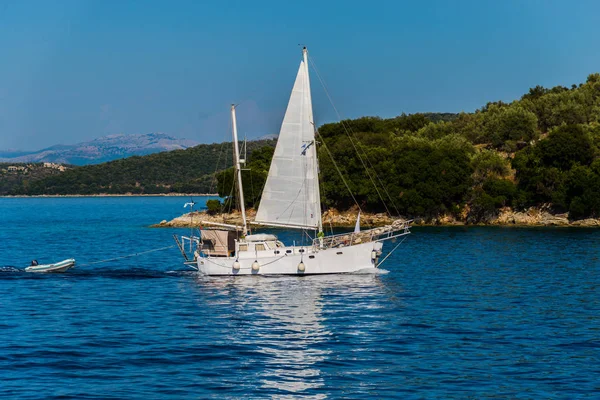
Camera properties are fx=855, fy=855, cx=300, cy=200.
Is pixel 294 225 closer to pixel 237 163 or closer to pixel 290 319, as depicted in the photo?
pixel 237 163

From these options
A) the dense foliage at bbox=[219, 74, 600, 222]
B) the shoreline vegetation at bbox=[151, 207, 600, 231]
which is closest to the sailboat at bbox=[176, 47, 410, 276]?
the dense foliage at bbox=[219, 74, 600, 222]

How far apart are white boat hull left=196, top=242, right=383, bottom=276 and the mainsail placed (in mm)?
1842

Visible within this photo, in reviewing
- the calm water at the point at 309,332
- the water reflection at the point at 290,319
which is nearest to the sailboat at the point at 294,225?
the water reflection at the point at 290,319

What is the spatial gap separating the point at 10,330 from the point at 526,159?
7155 centimetres

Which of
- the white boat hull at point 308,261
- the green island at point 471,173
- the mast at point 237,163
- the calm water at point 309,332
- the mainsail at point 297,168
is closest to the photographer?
the calm water at point 309,332

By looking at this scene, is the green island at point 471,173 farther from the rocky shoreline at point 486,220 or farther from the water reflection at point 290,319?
the water reflection at point 290,319

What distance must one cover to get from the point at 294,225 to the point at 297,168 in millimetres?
3225

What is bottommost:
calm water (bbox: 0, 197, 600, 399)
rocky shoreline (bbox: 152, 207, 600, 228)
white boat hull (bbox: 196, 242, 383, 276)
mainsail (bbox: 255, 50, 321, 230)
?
calm water (bbox: 0, 197, 600, 399)

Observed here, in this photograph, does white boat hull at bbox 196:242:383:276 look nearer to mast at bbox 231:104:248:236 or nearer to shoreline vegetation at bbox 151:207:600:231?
mast at bbox 231:104:248:236

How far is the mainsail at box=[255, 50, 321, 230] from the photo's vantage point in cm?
4741

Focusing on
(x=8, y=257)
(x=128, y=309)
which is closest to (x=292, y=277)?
(x=128, y=309)

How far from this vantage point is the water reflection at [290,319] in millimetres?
25453

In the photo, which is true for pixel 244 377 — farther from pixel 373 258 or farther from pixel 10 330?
pixel 373 258

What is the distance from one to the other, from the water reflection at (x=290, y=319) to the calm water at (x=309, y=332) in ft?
0.28
